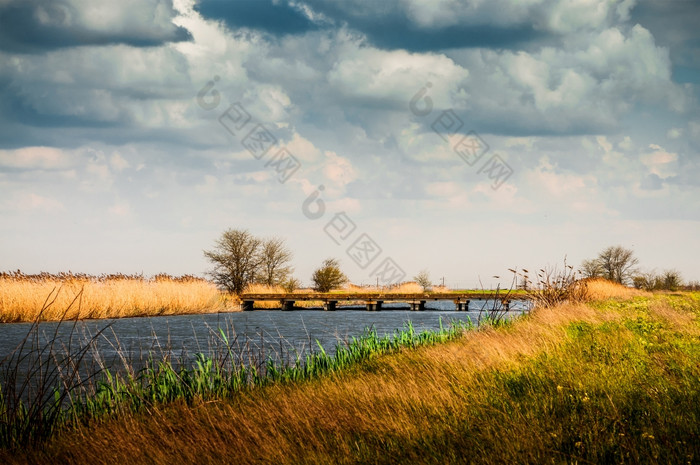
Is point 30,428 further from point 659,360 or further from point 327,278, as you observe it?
point 327,278

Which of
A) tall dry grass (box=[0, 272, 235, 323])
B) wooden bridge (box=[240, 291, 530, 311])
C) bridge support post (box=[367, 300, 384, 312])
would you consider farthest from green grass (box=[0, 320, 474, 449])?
bridge support post (box=[367, 300, 384, 312])

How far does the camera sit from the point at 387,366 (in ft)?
29.3

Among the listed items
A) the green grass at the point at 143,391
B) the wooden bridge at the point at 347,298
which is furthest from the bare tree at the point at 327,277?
the green grass at the point at 143,391

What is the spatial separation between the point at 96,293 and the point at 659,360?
2572 centimetres

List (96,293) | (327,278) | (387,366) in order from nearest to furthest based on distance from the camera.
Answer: (387,366), (96,293), (327,278)

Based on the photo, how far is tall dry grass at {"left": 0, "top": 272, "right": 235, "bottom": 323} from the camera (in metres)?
24.4

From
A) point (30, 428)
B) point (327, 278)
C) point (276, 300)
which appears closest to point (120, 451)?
point (30, 428)

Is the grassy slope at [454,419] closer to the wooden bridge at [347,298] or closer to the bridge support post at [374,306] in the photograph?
the wooden bridge at [347,298]

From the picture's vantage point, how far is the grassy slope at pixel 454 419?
14.1ft

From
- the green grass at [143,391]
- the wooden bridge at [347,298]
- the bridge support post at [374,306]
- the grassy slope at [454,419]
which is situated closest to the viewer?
the grassy slope at [454,419]

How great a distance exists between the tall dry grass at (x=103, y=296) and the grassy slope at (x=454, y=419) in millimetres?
15314

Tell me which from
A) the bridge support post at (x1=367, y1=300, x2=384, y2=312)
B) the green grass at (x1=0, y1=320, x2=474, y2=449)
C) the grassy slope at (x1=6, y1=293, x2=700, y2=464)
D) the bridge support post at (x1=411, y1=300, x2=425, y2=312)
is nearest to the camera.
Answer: the grassy slope at (x1=6, y1=293, x2=700, y2=464)

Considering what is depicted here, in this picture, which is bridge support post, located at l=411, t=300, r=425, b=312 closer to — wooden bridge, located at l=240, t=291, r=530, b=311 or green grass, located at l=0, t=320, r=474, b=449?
wooden bridge, located at l=240, t=291, r=530, b=311

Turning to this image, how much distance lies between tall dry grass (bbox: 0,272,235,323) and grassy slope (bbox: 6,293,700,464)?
1531 centimetres
